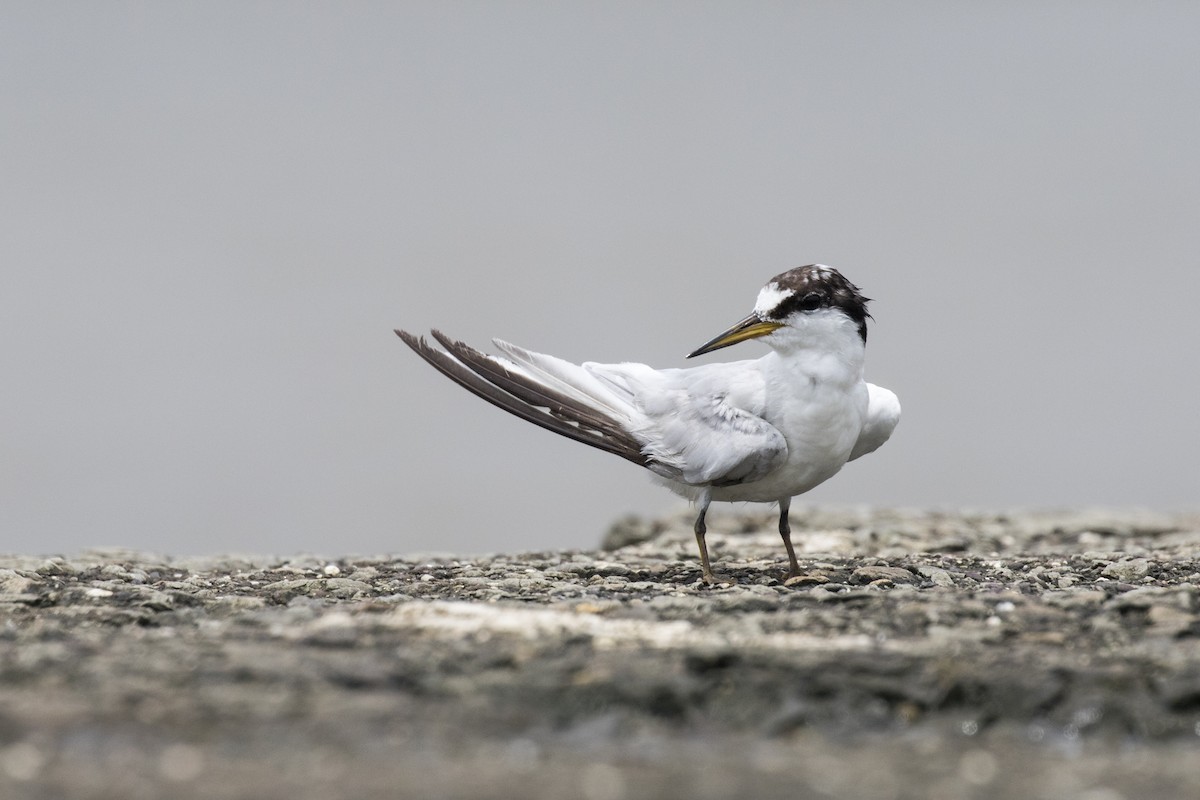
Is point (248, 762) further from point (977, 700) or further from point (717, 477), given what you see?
point (717, 477)

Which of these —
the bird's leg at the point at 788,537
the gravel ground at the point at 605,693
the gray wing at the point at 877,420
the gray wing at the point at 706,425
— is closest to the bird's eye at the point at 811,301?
the gray wing at the point at 706,425

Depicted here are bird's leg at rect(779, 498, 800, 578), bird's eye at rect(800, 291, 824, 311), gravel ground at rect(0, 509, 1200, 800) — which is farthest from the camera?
bird's leg at rect(779, 498, 800, 578)

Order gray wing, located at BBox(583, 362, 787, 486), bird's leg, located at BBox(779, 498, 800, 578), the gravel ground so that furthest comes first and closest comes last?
bird's leg, located at BBox(779, 498, 800, 578) → gray wing, located at BBox(583, 362, 787, 486) → the gravel ground

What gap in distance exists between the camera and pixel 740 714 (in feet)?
14.4

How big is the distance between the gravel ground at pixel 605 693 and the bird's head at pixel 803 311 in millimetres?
1249

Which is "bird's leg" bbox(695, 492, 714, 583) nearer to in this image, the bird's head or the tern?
the tern

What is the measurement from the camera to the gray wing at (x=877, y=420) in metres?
6.86

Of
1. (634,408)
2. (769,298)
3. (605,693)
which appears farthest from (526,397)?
(605,693)

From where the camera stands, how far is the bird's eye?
652 centimetres

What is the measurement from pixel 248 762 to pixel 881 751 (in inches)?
73.6

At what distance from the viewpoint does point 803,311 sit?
21.4 feet

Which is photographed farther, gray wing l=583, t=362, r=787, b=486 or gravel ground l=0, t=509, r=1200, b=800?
gray wing l=583, t=362, r=787, b=486

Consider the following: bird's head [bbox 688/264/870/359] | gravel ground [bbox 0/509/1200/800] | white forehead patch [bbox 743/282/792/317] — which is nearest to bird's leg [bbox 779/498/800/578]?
gravel ground [bbox 0/509/1200/800]

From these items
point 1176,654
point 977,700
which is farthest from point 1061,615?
point 977,700
